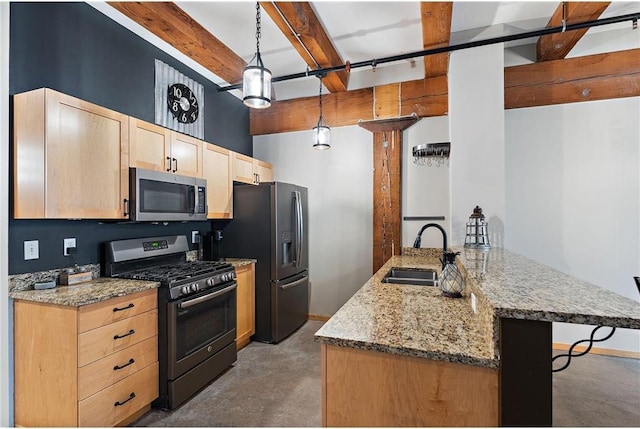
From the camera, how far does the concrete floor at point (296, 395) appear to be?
6.77 ft

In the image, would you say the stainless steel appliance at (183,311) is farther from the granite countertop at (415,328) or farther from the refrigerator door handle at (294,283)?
the granite countertop at (415,328)

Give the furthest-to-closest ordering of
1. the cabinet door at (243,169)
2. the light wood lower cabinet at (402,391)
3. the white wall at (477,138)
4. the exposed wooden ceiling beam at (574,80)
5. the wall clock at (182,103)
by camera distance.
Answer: the cabinet door at (243,169)
the wall clock at (182,103)
the exposed wooden ceiling beam at (574,80)
the white wall at (477,138)
the light wood lower cabinet at (402,391)

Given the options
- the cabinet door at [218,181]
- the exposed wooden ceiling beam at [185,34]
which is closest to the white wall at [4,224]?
→ the exposed wooden ceiling beam at [185,34]

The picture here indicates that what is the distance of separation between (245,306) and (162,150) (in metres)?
1.67

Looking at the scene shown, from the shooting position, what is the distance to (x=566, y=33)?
105 inches

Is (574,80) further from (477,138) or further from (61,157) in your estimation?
(61,157)

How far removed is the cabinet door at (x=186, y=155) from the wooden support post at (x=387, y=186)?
1926mm

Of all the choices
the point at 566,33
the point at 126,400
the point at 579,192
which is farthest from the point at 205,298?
the point at 566,33

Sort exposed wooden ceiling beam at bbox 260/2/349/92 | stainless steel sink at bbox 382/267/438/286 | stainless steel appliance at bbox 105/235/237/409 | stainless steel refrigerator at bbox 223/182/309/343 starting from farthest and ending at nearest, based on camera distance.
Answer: stainless steel refrigerator at bbox 223/182/309/343, stainless steel sink at bbox 382/267/438/286, exposed wooden ceiling beam at bbox 260/2/349/92, stainless steel appliance at bbox 105/235/237/409

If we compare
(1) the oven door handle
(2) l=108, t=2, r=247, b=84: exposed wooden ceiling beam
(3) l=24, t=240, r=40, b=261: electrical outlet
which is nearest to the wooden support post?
(2) l=108, t=2, r=247, b=84: exposed wooden ceiling beam

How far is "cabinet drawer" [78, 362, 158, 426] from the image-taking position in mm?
1740

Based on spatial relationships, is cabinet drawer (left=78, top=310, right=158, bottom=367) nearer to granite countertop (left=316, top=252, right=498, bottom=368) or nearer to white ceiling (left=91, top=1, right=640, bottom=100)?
granite countertop (left=316, top=252, right=498, bottom=368)

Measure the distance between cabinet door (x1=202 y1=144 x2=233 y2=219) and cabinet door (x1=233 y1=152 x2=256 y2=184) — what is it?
0.11 metres

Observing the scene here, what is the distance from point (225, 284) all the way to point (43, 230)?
1277 mm
